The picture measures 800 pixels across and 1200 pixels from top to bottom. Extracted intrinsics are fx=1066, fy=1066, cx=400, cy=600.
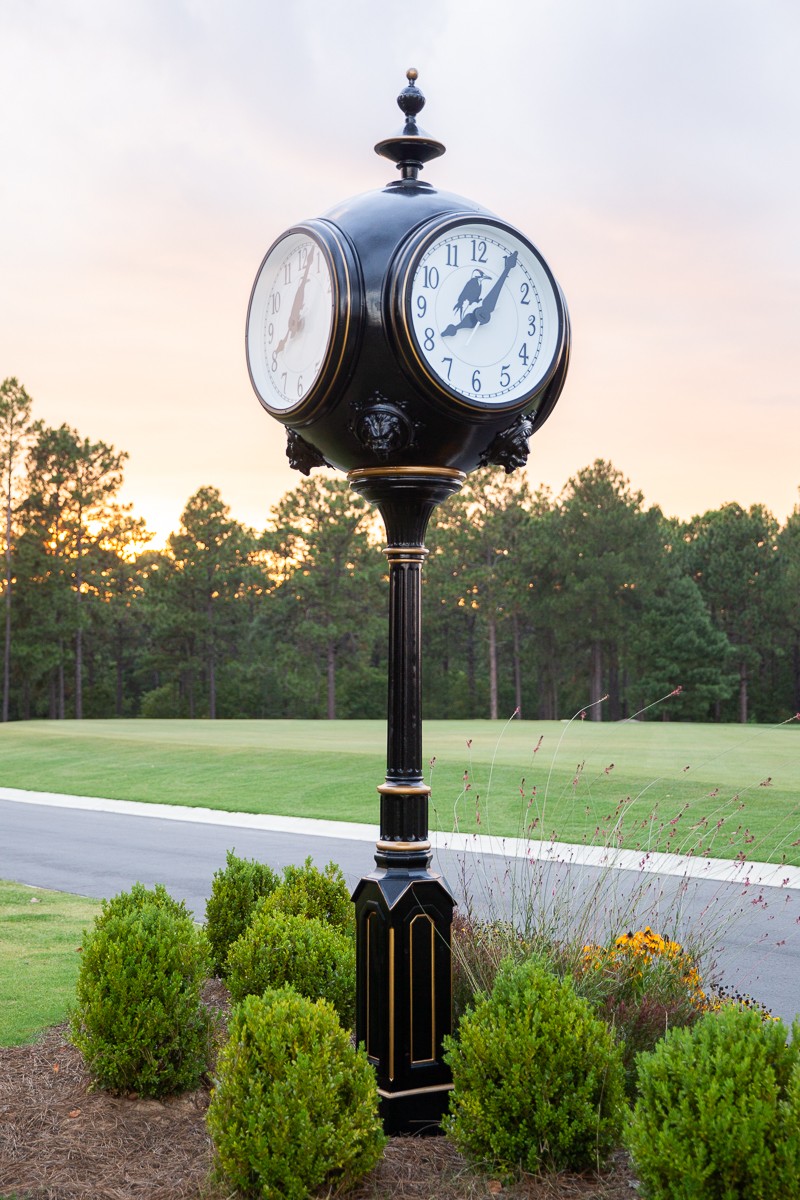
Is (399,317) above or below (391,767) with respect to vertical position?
above

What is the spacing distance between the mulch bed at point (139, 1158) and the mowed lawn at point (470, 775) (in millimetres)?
7534

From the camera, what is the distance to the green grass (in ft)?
19.6

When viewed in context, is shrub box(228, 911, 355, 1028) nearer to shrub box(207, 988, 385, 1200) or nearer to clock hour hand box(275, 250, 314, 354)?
shrub box(207, 988, 385, 1200)

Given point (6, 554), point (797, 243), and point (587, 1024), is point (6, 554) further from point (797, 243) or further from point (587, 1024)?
point (587, 1024)

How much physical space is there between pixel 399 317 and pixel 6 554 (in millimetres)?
58299

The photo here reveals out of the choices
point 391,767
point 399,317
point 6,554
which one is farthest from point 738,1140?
point 6,554

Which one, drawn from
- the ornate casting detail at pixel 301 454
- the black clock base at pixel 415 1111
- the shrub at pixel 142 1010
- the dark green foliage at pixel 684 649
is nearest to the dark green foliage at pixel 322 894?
the shrub at pixel 142 1010

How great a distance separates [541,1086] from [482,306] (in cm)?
298

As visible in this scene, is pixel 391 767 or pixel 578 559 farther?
pixel 578 559

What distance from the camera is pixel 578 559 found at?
6272cm

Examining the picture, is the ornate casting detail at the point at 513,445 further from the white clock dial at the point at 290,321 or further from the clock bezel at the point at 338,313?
the white clock dial at the point at 290,321

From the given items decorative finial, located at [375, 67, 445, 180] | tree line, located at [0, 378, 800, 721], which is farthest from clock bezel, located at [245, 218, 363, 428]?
tree line, located at [0, 378, 800, 721]

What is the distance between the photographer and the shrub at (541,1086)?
367cm

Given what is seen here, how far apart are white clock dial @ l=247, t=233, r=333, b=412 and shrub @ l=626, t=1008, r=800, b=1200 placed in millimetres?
2890
